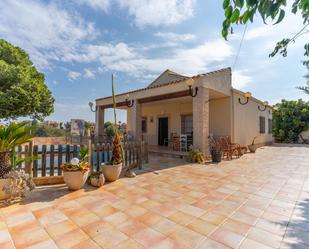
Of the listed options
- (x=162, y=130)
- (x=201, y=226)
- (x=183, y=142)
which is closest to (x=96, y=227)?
(x=201, y=226)

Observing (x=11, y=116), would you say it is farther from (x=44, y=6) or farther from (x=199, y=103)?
(x=199, y=103)

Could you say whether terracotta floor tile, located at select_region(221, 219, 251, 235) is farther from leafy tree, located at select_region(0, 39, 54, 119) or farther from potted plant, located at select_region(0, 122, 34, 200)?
leafy tree, located at select_region(0, 39, 54, 119)

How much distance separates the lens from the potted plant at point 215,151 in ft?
24.4

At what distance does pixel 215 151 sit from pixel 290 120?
47.9 feet

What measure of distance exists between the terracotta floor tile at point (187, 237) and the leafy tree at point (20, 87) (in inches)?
415

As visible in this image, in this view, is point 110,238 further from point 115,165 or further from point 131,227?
point 115,165

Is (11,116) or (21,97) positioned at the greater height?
(21,97)

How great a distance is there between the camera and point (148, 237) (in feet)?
7.29

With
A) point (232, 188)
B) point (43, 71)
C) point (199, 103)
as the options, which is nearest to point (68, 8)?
point (199, 103)

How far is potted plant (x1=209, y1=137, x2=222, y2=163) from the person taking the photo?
745cm

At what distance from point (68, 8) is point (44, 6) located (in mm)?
670

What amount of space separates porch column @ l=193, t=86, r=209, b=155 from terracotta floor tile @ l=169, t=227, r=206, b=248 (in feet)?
17.5

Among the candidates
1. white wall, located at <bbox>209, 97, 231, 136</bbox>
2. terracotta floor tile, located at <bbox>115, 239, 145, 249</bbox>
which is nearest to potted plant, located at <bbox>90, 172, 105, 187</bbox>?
terracotta floor tile, located at <bbox>115, 239, 145, 249</bbox>

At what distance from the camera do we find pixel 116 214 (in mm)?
2840
